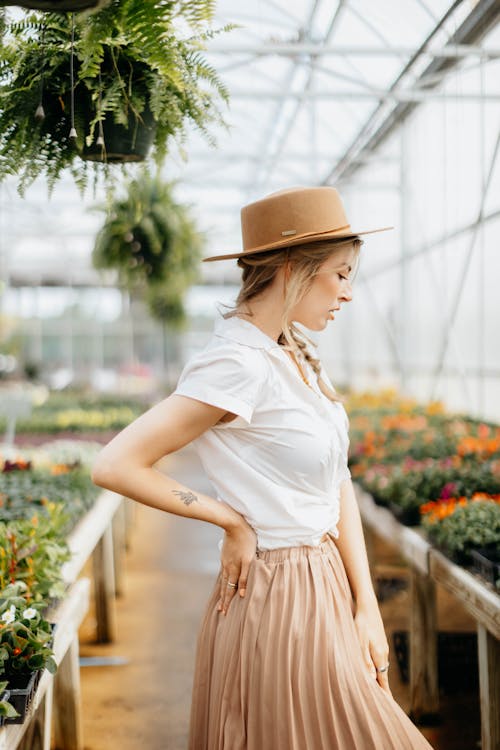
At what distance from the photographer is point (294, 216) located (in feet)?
4.31

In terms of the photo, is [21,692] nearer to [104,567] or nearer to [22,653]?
[22,653]

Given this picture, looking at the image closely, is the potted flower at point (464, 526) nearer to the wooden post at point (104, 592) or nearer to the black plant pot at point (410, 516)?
the black plant pot at point (410, 516)

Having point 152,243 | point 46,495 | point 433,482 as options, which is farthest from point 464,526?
point 152,243

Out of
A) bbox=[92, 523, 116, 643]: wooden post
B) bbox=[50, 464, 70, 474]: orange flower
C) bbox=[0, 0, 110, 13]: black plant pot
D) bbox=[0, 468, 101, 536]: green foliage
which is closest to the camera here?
bbox=[0, 0, 110, 13]: black plant pot

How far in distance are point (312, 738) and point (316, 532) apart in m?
0.32

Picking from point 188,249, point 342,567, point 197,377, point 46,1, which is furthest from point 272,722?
point 188,249

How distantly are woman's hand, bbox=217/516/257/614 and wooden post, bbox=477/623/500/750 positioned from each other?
1.24 meters

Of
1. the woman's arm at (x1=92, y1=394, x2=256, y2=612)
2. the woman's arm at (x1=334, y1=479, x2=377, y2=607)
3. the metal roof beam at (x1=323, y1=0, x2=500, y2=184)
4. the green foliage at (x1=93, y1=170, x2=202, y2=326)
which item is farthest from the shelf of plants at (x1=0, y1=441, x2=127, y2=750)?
the metal roof beam at (x1=323, y1=0, x2=500, y2=184)

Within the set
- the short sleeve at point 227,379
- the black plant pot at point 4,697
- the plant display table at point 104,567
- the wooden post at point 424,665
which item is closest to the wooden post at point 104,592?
the plant display table at point 104,567

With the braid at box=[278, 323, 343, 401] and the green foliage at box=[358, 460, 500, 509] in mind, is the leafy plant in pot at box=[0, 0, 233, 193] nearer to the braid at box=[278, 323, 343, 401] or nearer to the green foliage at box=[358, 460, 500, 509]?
the braid at box=[278, 323, 343, 401]

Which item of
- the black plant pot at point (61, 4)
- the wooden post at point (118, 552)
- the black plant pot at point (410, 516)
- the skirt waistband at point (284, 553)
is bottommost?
the wooden post at point (118, 552)

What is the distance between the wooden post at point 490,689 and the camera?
2.20 meters

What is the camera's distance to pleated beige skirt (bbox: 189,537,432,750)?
1.20 m

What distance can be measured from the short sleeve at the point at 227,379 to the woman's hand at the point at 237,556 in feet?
0.61
